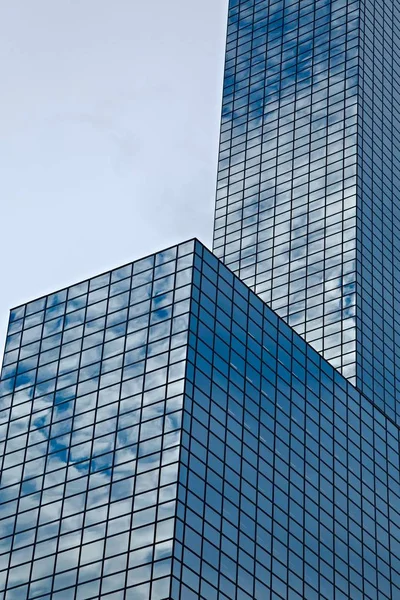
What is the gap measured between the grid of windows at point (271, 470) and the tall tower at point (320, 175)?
17933mm

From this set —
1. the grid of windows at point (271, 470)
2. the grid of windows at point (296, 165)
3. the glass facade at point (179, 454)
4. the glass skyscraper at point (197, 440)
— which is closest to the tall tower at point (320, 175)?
the grid of windows at point (296, 165)

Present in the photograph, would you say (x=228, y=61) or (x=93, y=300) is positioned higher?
(x=93, y=300)

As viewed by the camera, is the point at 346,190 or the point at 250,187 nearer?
the point at 346,190

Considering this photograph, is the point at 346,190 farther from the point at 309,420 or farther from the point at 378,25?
the point at 309,420

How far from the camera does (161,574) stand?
3167 inches

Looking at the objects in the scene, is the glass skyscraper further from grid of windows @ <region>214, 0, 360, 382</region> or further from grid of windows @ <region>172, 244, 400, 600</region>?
grid of windows @ <region>214, 0, 360, 382</region>

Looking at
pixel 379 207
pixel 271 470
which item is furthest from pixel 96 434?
pixel 379 207

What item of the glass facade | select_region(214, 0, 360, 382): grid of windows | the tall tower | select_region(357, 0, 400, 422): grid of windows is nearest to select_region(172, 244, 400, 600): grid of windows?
the glass facade

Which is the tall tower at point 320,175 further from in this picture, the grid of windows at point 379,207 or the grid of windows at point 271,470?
the grid of windows at point 271,470

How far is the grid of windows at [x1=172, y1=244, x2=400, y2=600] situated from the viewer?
86.2 metres

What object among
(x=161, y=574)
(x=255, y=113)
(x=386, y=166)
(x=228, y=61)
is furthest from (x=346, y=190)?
(x=161, y=574)

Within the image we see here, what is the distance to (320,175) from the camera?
14325 cm

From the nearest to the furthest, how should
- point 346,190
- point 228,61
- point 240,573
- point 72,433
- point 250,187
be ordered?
point 240,573 < point 72,433 < point 346,190 < point 250,187 < point 228,61

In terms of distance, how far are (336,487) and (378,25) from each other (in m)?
73.0
